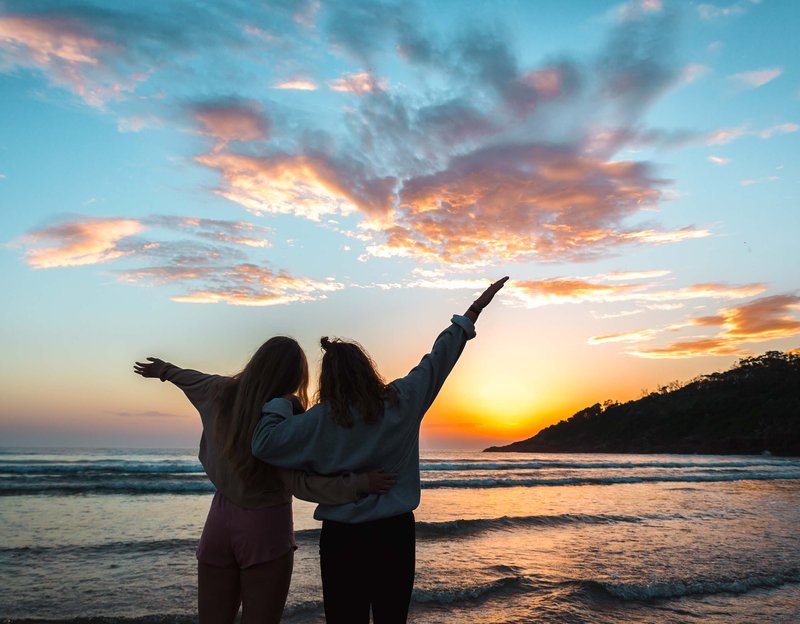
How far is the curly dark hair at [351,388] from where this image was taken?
2102 millimetres

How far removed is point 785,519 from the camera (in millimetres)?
10578

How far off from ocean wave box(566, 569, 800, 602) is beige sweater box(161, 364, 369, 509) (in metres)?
4.65

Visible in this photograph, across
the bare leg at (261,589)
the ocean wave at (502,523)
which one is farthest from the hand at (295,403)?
the ocean wave at (502,523)

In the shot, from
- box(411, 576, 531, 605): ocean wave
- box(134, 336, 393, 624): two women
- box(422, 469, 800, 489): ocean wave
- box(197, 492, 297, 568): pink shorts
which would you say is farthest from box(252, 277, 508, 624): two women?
box(422, 469, 800, 489): ocean wave

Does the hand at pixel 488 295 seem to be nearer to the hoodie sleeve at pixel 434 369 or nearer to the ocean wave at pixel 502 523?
the hoodie sleeve at pixel 434 369

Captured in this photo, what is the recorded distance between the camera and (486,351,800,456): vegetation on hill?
161ft

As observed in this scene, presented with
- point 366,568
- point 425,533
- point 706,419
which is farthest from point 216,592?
point 706,419

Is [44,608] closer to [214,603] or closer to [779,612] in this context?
[214,603]

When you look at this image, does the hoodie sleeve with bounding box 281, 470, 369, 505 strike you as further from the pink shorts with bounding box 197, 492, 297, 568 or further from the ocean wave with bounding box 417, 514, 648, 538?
the ocean wave with bounding box 417, 514, 648, 538

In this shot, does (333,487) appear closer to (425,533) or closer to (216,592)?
(216,592)

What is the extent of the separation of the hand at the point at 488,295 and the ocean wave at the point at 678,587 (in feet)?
14.8

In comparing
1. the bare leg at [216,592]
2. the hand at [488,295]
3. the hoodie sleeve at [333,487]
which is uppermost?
the hand at [488,295]

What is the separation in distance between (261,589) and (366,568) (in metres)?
0.60

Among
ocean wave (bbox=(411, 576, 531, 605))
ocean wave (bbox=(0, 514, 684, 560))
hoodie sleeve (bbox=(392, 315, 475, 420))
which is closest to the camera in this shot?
hoodie sleeve (bbox=(392, 315, 475, 420))
